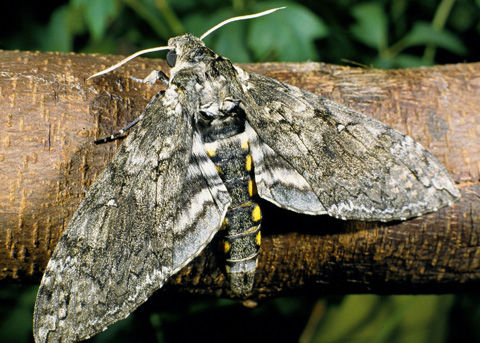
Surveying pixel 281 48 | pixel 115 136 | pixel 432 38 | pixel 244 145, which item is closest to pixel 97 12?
pixel 281 48

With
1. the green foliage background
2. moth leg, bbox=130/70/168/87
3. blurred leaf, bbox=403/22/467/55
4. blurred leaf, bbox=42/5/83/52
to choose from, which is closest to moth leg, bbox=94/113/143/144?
moth leg, bbox=130/70/168/87

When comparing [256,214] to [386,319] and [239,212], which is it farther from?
[386,319]

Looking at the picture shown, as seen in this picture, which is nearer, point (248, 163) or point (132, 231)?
point (132, 231)

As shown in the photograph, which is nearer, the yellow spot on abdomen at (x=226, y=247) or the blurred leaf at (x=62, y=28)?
the yellow spot on abdomen at (x=226, y=247)

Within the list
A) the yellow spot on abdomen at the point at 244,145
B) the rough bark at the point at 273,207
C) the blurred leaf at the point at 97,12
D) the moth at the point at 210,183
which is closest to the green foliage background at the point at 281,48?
the blurred leaf at the point at 97,12

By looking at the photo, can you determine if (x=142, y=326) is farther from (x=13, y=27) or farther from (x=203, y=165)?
(x=13, y=27)

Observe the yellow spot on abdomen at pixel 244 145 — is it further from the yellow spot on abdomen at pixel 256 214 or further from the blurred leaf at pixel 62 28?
the blurred leaf at pixel 62 28

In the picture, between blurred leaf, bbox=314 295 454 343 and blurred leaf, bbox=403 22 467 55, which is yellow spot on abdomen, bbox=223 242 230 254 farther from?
blurred leaf, bbox=403 22 467 55
